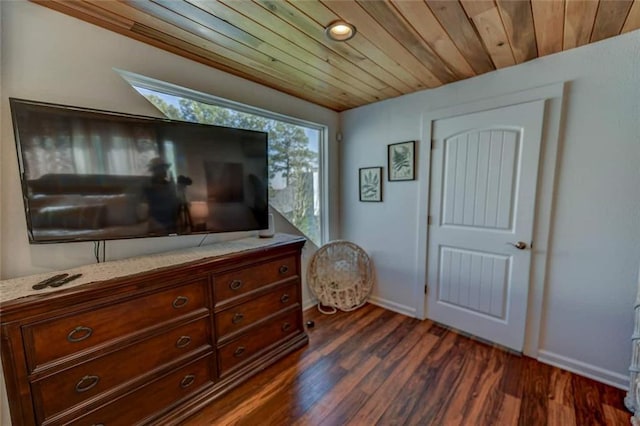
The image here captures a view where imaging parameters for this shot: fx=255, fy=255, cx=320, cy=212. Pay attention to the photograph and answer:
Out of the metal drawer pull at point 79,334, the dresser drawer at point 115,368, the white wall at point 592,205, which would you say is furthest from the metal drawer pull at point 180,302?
the white wall at point 592,205

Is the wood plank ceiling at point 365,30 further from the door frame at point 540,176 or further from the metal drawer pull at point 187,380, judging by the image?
the metal drawer pull at point 187,380

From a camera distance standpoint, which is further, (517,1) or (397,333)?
(397,333)

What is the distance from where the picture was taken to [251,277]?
70.0 inches

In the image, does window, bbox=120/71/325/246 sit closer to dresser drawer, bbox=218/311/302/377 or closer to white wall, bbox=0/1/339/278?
white wall, bbox=0/1/339/278

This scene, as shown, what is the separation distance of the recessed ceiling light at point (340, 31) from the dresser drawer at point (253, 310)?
1.72m

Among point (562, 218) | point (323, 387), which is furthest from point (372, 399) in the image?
point (562, 218)

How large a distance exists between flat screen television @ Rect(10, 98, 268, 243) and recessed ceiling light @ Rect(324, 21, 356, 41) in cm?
84

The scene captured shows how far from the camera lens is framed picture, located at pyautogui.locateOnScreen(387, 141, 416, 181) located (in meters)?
2.47

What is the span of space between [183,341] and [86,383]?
0.41m

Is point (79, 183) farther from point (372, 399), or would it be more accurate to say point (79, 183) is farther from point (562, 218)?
point (562, 218)

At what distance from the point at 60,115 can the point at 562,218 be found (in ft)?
10.00

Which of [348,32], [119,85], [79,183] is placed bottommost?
[79,183]

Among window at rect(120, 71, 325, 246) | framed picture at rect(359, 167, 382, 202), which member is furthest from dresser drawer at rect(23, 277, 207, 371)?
framed picture at rect(359, 167, 382, 202)

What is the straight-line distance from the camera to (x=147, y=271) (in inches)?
51.2
